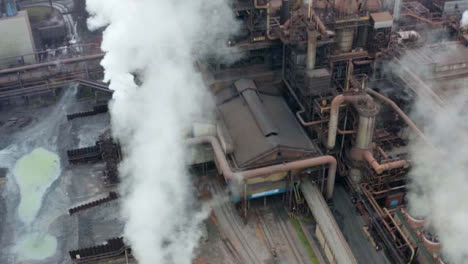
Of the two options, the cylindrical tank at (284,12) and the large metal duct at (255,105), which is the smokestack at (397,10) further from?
the large metal duct at (255,105)

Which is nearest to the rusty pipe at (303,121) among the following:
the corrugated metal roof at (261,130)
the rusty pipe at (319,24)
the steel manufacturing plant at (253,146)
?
the steel manufacturing plant at (253,146)

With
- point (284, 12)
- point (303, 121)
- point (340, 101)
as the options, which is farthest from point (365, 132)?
point (284, 12)

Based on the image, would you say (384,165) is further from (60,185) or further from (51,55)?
(51,55)

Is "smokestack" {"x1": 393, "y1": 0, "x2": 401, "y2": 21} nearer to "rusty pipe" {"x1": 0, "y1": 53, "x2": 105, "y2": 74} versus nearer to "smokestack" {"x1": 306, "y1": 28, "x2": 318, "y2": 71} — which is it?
"smokestack" {"x1": 306, "y1": 28, "x2": 318, "y2": 71}

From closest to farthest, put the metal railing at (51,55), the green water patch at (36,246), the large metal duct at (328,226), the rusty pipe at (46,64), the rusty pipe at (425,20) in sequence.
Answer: the large metal duct at (328,226), the green water patch at (36,246), the rusty pipe at (425,20), the rusty pipe at (46,64), the metal railing at (51,55)

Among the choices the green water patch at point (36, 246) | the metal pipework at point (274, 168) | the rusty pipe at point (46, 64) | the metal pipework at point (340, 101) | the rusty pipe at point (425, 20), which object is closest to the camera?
the green water patch at point (36, 246)

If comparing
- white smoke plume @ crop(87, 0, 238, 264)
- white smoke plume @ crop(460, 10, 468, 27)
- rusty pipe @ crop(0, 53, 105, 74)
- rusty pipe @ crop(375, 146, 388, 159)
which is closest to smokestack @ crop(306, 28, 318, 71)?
white smoke plume @ crop(87, 0, 238, 264)

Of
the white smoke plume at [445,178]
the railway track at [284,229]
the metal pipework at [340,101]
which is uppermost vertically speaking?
the metal pipework at [340,101]
